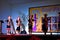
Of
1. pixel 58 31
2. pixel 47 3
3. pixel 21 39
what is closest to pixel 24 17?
pixel 47 3

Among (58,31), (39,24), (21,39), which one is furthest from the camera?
(39,24)

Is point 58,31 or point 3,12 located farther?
point 3,12

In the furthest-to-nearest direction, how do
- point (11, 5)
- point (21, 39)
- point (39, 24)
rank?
point (11, 5) < point (39, 24) < point (21, 39)

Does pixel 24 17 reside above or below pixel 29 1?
below

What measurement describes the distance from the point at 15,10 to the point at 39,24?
19.1 inches

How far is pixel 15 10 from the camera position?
2.64m

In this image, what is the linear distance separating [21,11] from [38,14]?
11.6 inches

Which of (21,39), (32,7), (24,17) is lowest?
(21,39)

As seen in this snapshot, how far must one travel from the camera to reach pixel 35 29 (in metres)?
2.49

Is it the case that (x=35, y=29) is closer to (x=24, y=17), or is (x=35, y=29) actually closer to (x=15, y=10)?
(x=24, y=17)

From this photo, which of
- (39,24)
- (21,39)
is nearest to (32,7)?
(39,24)

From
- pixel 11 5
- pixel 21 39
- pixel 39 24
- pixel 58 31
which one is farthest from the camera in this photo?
pixel 11 5

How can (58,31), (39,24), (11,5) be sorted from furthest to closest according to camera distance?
(11,5) → (39,24) → (58,31)

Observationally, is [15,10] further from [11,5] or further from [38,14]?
[38,14]
